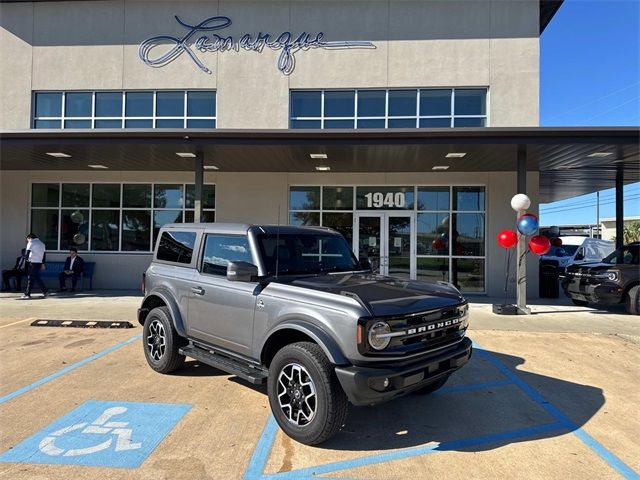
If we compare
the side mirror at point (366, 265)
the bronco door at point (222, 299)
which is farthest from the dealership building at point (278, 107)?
A: the bronco door at point (222, 299)

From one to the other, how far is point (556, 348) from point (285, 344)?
5.20 m

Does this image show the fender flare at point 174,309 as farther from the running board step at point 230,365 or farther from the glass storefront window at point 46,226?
the glass storefront window at point 46,226

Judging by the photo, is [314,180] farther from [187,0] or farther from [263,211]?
[187,0]

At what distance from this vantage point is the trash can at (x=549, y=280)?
1288 cm

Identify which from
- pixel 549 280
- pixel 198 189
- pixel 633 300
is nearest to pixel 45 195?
pixel 198 189

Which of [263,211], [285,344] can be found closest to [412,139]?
[263,211]

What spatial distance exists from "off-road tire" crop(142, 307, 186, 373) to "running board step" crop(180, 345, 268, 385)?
0.16 meters

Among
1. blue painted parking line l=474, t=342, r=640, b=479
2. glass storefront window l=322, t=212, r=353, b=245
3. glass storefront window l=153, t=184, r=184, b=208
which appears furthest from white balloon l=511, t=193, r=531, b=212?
glass storefront window l=153, t=184, r=184, b=208

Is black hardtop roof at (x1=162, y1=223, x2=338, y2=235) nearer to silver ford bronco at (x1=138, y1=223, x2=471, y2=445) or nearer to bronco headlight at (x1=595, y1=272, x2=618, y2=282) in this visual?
silver ford bronco at (x1=138, y1=223, x2=471, y2=445)

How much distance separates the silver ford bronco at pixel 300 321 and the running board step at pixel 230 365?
1cm

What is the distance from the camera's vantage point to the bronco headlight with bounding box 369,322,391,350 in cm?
341

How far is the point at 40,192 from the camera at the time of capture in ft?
47.2

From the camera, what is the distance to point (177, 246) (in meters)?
5.52

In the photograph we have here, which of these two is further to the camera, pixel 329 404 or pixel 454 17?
pixel 454 17
